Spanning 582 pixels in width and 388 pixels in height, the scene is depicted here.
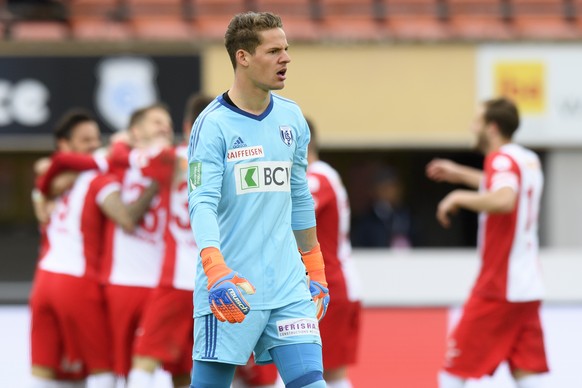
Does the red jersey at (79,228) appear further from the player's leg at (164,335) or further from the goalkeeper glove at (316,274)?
the goalkeeper glove at (316,274)

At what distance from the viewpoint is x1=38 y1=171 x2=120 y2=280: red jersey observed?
282 inches

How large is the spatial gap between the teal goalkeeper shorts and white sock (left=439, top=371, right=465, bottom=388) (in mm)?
2401

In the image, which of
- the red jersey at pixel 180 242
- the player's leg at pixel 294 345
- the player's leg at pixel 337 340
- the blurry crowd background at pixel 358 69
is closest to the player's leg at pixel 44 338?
the red jersey at pixel 180 242

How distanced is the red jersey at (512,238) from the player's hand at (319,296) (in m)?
2.16

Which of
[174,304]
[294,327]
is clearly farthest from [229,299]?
[174,304]

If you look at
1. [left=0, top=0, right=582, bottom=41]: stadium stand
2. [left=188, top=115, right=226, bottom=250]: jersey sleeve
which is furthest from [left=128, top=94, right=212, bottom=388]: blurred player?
[left=0, top=0, right=582, bottom=41]: stadium stand

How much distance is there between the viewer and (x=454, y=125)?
15961 millimetres

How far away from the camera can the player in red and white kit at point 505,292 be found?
6.98 metres

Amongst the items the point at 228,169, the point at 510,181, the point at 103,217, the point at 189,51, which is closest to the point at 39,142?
the point at 189,51

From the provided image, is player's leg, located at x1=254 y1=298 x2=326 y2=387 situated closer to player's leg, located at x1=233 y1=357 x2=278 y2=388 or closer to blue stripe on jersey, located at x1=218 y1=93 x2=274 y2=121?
blue stripe on jersey, located at x1=218 y1=93 x2=274 y2=121

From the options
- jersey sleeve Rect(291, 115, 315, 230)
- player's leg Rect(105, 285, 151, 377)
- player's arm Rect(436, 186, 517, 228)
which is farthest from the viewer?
player's leg Rect(105, 285, 151, 377)

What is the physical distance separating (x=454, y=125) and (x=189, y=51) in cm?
348

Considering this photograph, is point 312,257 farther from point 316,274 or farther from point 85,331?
point 85,331

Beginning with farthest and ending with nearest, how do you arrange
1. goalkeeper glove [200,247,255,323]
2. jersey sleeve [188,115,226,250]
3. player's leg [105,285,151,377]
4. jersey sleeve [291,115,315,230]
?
1. player's leg [105,285,151,377]
2. jersey sleeve [291,115,315,230]
3. jersey sleeve [188,115,226,250]
4. goalkeeper glove [200,247,255,323]
